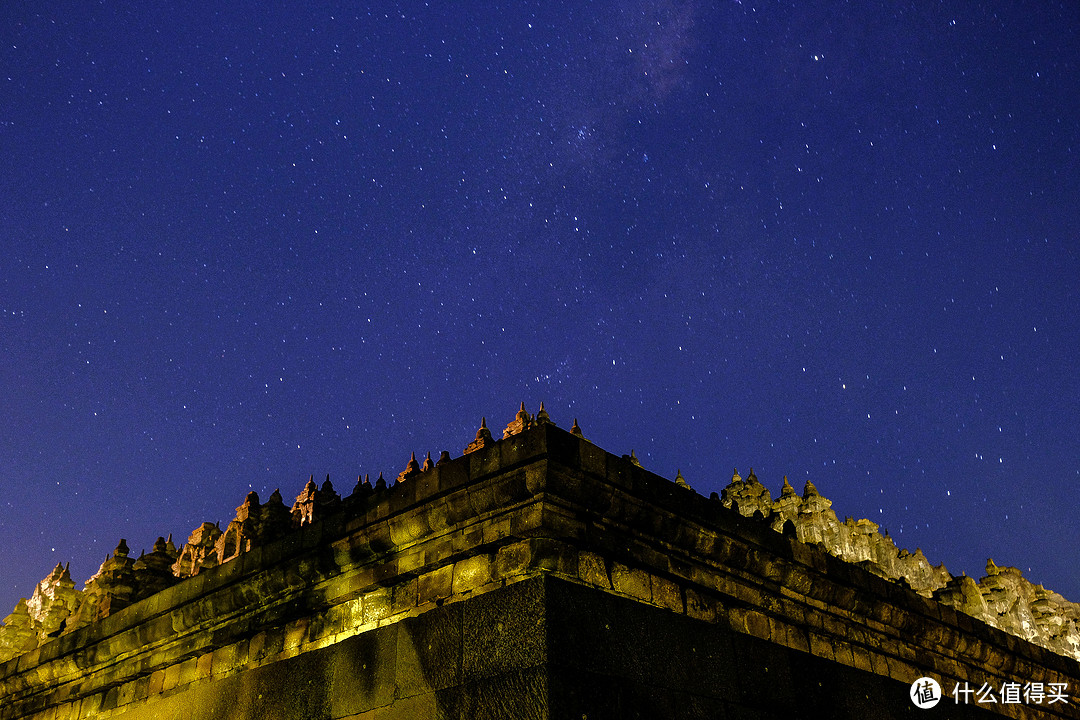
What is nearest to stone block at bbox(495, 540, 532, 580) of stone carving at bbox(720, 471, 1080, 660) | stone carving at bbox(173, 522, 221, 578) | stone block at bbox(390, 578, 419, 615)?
stone block at bbox(390, 578, 419, 615)

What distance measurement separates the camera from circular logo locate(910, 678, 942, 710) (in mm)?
7539

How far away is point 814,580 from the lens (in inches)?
280

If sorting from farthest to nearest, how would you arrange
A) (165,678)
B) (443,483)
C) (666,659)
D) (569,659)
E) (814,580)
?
(165,678) → (814,580) → (443,483) → (666,659) → (569,659)

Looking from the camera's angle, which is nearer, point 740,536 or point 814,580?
point 740,536

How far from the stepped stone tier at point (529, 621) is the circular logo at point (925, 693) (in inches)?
4.9

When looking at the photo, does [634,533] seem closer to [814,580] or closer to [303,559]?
[814,580]

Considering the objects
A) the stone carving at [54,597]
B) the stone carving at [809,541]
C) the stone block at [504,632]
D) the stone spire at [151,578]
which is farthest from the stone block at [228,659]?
the stone carving at [54,597]

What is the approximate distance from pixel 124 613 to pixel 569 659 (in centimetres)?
593

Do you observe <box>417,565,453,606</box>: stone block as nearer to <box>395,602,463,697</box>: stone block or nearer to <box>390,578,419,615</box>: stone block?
<box>390,578,419,615</box>: stone block

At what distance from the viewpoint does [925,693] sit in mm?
7773

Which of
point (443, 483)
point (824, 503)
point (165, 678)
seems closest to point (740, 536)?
point (443, 483)

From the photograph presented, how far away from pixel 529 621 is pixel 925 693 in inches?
202

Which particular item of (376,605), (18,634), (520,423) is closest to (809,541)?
(520,423)

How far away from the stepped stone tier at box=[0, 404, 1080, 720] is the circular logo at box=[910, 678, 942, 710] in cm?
12
